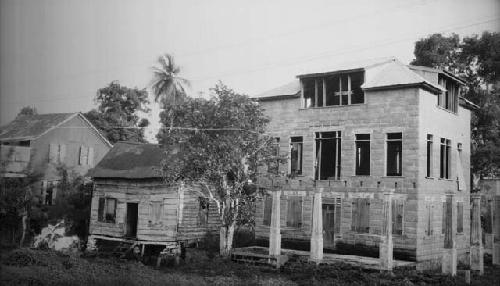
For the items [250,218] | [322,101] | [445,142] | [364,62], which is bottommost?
[250,218]

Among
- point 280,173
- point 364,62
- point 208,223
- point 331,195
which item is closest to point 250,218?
point 280,173

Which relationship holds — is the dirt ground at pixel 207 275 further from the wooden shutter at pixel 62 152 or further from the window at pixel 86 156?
the window at pixel 86 156

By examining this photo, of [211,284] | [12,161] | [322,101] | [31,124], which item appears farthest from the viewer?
[31,124]

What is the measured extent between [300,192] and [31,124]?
21.9 m

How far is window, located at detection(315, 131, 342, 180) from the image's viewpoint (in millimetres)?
24547

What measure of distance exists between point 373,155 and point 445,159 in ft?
14.7

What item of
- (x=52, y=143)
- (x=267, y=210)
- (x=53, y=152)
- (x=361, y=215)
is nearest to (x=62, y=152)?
(x=53, y=152)

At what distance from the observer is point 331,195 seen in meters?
24.2

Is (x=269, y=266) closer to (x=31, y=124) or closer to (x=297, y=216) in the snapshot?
(x=297, y=216)

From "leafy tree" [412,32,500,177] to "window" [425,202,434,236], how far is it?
10.7 m

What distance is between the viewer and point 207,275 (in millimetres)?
19922

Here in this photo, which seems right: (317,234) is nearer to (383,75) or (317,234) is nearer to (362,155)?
(362,155)

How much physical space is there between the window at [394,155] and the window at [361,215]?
6.12ft

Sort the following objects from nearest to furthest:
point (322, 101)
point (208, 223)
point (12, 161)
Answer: point (12, 161)
point (322, 101)
point (208, 223)
